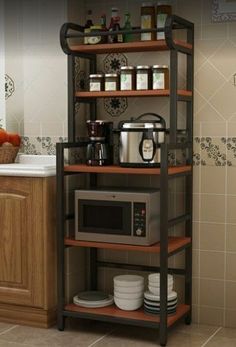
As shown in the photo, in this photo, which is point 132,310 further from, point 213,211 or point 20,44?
point 20,44

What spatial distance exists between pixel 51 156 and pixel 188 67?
1.04 meters

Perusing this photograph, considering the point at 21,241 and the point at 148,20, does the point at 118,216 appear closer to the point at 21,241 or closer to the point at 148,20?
the point at 21,241

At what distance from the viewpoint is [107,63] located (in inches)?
165

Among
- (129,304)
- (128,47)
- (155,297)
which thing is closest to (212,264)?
(155,297)

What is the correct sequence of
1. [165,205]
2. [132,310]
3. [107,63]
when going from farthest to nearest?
[107,63], [132,310], [165,205]

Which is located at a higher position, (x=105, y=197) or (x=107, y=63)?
(x=107, y=63)

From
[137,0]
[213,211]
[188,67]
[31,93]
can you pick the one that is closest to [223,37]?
[188,67]

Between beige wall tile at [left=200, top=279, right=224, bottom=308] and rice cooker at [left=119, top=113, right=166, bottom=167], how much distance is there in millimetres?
859

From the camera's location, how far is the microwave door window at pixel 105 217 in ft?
12.3

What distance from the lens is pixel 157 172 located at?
3.60 m

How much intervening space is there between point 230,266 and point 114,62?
1.42 meters

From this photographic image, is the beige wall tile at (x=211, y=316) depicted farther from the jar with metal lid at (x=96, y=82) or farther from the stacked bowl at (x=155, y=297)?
the jar with metal lid at (x=96, y=82)

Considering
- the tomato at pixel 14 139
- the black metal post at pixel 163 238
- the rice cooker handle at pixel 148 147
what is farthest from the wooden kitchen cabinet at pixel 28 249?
the black metal post at pixel 163 238

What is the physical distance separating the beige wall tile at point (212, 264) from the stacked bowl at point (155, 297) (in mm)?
270
